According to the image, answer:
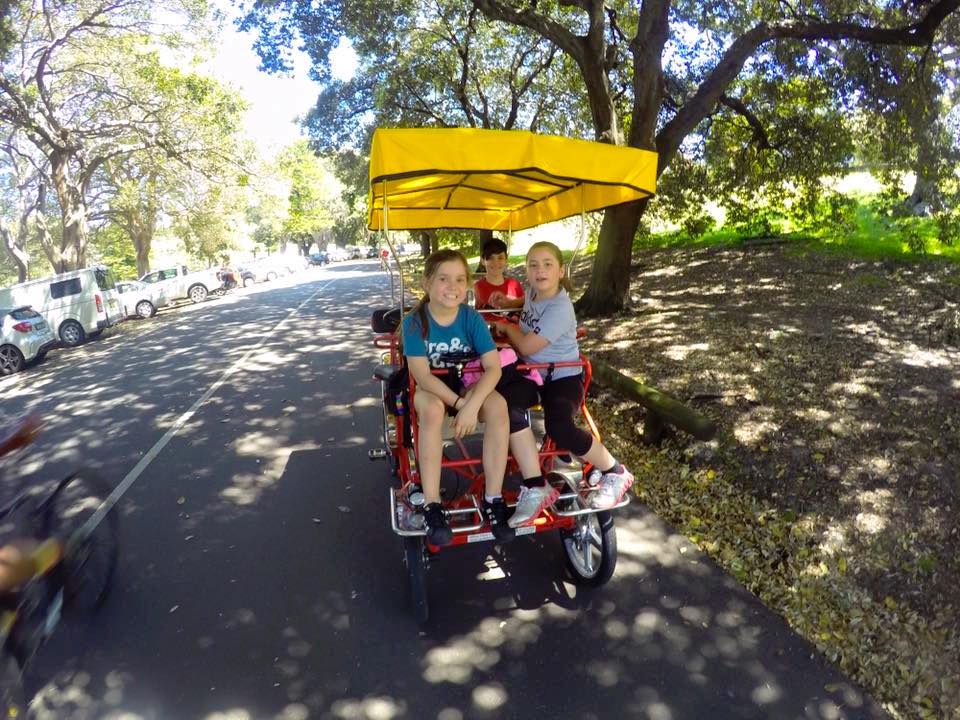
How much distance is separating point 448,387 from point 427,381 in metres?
0.15

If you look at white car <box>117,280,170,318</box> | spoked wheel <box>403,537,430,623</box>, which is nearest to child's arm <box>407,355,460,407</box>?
spoked wheel <box>403,537,430,623</box>

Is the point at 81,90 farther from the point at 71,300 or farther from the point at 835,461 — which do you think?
the point at 835,461

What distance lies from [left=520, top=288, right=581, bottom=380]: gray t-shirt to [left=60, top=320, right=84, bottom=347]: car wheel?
52.7 ft

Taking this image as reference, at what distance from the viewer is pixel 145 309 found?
20516 millimetres

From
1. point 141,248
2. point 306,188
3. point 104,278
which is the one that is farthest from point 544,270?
point 141,248

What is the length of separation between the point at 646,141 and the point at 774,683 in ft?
28.6

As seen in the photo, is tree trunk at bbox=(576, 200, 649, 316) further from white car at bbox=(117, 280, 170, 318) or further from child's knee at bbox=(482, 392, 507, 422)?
white car at bbox=(117, 280, 170, 318)

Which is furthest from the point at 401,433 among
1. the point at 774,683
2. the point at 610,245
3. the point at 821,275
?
the point at 821,275

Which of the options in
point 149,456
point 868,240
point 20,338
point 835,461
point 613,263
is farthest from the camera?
point 868,240

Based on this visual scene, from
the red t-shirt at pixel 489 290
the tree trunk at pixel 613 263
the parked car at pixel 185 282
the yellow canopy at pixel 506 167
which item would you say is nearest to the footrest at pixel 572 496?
the yellow canopy at pixel 506 167

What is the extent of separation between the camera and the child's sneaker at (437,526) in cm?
303

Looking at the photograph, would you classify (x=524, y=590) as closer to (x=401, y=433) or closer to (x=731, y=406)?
(x=401, y=433)

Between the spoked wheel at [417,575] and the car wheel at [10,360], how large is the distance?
13361 mm

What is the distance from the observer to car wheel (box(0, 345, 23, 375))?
12.4m
